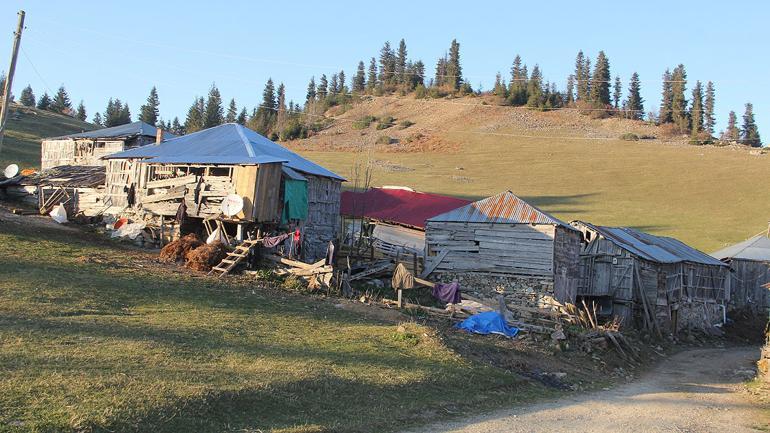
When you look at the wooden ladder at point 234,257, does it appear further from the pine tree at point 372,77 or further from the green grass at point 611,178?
the pine tree at point 372,77

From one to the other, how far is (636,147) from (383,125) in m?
41.9

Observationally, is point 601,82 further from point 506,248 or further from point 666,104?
point 506,248

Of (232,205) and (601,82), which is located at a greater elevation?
(601,82)

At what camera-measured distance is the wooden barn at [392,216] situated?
38906mm

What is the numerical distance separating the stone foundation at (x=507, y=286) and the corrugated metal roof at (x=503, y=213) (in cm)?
253

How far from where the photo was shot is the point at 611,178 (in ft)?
272

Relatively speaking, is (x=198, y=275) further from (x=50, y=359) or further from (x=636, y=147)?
(x=636, y=147)

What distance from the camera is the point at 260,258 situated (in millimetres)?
27031

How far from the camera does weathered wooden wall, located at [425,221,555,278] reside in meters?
31.5

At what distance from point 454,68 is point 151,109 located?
6688 centimetres

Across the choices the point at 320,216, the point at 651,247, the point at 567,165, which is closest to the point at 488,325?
the point at 320,216

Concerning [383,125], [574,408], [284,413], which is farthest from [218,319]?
[383,125]

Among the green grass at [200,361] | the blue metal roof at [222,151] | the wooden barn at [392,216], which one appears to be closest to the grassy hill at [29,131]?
the blue metal roof at [222,151]

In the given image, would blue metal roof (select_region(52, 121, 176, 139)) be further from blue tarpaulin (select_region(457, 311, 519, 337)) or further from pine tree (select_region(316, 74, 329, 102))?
pine tree (select_region(316, 74, 329, 102))
